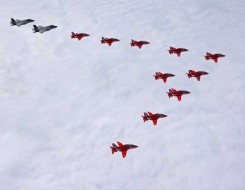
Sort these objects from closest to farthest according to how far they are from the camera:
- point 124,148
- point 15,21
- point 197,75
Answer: point 124,148, point 197,75, point 15,21

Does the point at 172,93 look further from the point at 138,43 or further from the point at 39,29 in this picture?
the point at 39,29

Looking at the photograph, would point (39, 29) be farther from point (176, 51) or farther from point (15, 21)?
point (176, 51)

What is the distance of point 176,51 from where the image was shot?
152875 mm

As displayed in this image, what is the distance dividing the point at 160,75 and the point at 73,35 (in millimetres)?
42492

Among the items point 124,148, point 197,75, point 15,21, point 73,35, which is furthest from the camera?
point 15,21

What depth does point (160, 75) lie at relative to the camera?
149125mm

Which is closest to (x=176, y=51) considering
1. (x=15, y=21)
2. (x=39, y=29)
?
(x=39, y=29)

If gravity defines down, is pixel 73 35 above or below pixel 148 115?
above

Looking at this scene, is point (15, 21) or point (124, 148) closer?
point (124, 148)

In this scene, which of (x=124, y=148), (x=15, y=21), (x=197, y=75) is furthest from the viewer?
(x=15, y=21)

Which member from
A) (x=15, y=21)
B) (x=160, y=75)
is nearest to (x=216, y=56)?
(x=160, y=75)

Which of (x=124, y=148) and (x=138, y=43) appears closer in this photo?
(x=124, y=148)

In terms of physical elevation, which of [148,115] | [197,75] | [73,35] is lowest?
[148,115]

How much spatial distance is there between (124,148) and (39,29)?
70.9 metres
